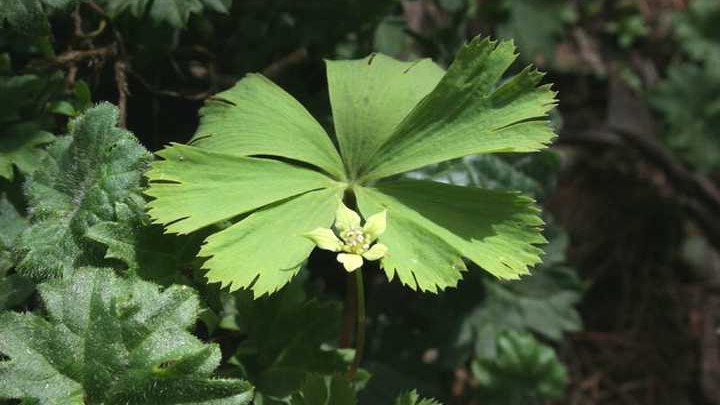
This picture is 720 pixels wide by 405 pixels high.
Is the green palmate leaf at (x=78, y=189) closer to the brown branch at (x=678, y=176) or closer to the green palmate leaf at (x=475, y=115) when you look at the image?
the green palmate leaf at (x=475, y=115)

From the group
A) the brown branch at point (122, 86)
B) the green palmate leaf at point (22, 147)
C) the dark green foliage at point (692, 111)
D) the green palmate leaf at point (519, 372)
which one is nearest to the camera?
the green palmate leaf at point (22, 147)

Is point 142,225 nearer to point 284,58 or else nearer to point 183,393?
point 183,393

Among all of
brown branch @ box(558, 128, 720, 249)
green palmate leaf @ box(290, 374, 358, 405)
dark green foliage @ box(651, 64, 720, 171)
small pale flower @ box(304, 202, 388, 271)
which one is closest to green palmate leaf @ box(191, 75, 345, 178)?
small pale flower @ box(304, 202, 388, 271)

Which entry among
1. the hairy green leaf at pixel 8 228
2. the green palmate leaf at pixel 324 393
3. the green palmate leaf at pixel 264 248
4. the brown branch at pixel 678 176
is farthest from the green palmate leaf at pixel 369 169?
the brown branch at pixel 678 176

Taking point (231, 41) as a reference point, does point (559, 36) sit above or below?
below

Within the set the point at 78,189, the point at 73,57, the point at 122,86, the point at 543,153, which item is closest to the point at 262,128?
the point at 78,189

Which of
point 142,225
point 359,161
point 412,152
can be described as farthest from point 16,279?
point 412,152
